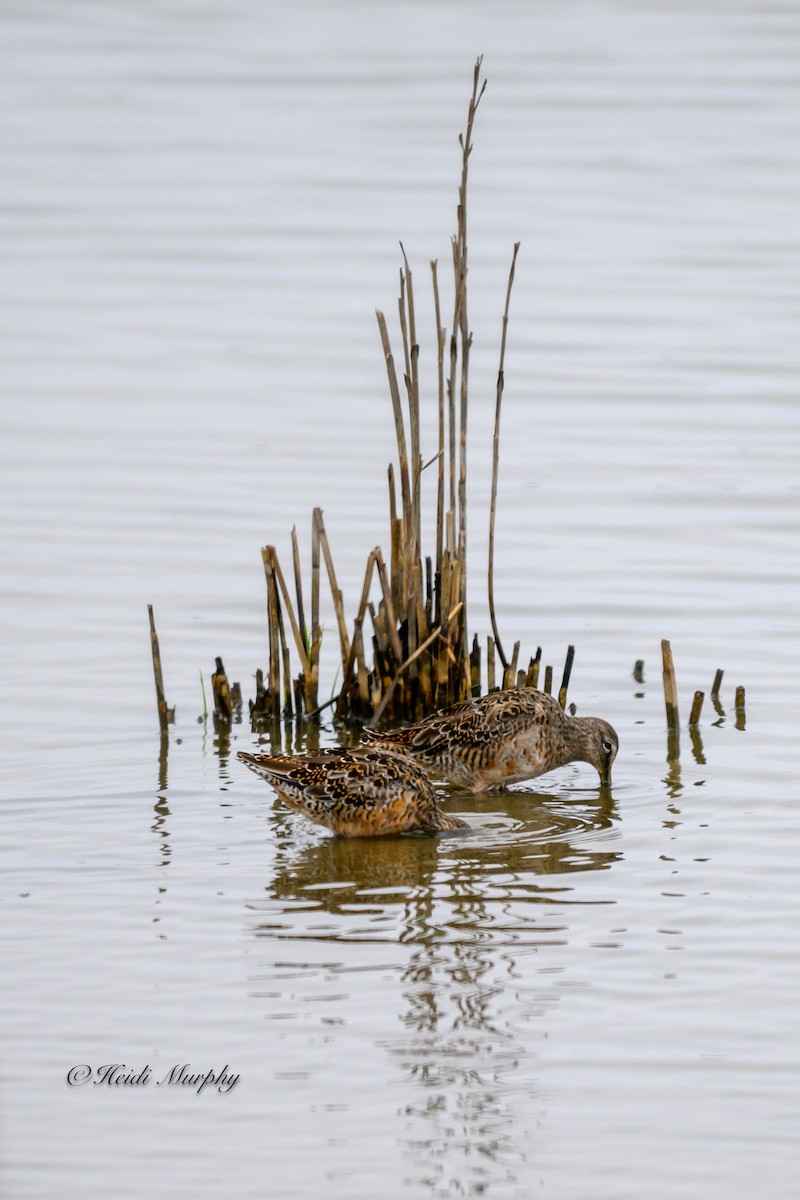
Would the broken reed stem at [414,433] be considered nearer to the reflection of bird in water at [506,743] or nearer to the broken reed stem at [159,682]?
the reflection of bird in water at [506,743]

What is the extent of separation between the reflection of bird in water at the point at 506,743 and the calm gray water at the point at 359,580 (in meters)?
0.17

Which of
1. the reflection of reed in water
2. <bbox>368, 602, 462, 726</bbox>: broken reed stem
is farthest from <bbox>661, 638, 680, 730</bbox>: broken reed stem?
<bbox>368, 602, 462, 726</bbox>: broken reed stem

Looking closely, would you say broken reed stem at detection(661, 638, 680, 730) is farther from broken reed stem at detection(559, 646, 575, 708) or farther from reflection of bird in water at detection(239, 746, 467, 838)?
reflection of bird in water at detection(239, 746, 467, 838)

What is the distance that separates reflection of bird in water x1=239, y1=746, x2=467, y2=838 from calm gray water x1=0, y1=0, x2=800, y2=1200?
101 millimetres

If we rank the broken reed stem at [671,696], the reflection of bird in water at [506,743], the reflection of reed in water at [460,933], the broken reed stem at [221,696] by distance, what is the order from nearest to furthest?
the reflection of reed in water at [460,933]
the reflection of bird in water at [506,743]
the broken reed stem at [671,696]
the broken reed stem at [221,696]

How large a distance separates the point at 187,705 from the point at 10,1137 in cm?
430

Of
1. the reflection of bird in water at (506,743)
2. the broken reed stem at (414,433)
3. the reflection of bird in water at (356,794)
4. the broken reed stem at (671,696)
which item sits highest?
the broken reed stem at (414,433)

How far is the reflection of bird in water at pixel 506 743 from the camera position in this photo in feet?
26.5

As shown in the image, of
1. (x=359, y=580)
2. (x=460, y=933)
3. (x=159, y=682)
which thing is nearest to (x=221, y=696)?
(x=159, y=682)

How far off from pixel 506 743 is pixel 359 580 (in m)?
3.04

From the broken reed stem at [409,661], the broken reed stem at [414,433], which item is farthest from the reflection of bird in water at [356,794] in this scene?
the broken reed stem at [414,433]

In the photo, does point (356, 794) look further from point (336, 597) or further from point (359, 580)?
point (359, 580)

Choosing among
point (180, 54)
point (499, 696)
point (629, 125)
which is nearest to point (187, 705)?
point (499, 696)
